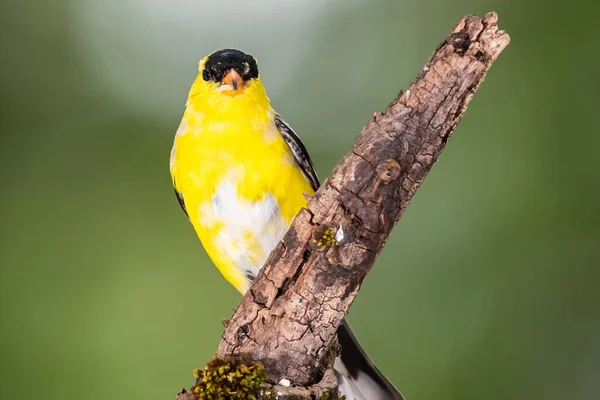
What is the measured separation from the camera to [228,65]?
3338 millimetres

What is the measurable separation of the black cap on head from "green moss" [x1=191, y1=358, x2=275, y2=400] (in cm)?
162

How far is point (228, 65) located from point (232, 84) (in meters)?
0.10

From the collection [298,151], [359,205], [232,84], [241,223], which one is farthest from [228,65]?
[359,205]

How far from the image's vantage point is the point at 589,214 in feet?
15.3

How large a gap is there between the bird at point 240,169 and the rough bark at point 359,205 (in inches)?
32.8

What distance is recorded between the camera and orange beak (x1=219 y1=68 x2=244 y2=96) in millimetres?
3311

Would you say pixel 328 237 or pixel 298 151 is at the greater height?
pixel 298 151

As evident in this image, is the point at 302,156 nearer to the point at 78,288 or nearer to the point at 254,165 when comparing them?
the point at 254,165

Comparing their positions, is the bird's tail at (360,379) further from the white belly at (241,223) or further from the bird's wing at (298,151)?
the bird's wing at (298,151)

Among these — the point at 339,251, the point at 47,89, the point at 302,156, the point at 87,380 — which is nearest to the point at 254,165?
the point at 302,156

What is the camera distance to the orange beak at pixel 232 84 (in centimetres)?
331

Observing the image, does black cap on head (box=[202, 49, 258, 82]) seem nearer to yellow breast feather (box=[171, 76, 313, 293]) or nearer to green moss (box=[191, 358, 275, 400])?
yellow breast feather (box=[171, 76, 313, 293])

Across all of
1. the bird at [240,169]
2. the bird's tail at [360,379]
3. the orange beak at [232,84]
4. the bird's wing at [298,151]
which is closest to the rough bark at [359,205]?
the bird's tail at [360,379]

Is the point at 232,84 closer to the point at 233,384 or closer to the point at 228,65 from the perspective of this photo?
the point at 228,65
